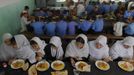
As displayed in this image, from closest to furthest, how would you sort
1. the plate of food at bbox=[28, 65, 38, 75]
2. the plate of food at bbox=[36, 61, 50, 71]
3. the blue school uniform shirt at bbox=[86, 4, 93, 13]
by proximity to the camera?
the plate of food at bbox=[28, 65, 38, 75]
the plate of food at bbox=[36, 61, 50, 71]
the blue school uniform shirt at bbox=[86, 4, 93, 13]

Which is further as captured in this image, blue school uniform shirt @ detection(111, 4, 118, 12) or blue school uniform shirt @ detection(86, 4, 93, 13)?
blue school uniform shirt @ detection(86, 4, 93, 13)

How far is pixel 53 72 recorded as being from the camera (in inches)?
124

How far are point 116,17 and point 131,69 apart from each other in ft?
14.2

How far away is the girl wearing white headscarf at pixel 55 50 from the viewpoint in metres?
3.98

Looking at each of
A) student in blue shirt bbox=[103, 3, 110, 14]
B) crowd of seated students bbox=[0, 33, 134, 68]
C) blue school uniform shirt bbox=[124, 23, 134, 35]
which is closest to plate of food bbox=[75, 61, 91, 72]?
crowd of seated students bbox=[0, 33, 134, 68]

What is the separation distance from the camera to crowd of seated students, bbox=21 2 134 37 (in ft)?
19.6

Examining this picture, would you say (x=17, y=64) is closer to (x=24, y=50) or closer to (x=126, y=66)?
(x=24, y=50)

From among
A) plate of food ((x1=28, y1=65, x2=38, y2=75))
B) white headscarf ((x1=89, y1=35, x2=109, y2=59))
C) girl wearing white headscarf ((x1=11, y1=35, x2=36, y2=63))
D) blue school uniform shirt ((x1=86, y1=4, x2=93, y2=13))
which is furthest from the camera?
blue school uniform shirt ((x1=86, y1=4, x2=93, y2=13))

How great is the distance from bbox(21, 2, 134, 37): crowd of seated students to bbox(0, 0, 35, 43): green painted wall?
53cm

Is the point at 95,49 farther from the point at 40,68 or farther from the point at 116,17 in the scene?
the point at 116,17

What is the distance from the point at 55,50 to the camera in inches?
161

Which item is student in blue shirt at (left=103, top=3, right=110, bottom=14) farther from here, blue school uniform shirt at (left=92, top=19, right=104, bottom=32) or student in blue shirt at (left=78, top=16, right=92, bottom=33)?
student in blue shirt at (left=78, top=16, right=92, bottom=33)

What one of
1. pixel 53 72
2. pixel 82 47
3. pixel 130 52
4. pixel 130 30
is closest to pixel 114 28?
pixel 130 30

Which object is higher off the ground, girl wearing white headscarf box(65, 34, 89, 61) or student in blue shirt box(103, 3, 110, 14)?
student in blue shirt box(103, 3, 110, 14)
